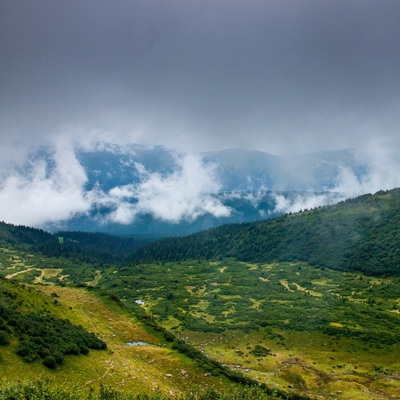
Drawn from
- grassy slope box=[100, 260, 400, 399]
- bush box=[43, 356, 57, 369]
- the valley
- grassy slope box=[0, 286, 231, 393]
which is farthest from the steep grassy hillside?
grassy slope box=[100, 260, 400, 399]

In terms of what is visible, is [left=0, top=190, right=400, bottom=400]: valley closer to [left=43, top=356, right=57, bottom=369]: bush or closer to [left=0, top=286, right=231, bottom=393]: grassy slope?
[left=0, top=286, right=231, bottom=393]: grassy slope

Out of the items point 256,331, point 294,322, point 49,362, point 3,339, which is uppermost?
point 3,339

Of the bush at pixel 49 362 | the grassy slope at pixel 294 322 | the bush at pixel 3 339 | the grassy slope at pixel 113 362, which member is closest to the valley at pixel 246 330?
the grassy slope at pixel 113 362

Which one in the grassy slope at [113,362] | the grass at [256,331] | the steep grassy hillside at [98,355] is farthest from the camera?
the grass at [256,331]

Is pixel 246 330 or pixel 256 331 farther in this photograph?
pixel 246 330

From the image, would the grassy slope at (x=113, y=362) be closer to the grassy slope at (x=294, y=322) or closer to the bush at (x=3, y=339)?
the bush at (x=3, y=339)

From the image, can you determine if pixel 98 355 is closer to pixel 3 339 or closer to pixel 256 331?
pixel 3 339

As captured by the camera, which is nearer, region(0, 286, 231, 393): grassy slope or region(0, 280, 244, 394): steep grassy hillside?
region(0, 286, 231, 393): grassy slope

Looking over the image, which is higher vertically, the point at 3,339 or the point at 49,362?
the point at 3,339

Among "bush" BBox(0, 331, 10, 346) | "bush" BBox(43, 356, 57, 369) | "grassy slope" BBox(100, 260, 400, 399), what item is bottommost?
"grassy slope" BBox(100, 260, 400, 399)

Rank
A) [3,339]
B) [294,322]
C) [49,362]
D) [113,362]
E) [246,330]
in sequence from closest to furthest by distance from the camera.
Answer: [3,339] → [49,362] → [113,362] → [246,330] → [294,322]

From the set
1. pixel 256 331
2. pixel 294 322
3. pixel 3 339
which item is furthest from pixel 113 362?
pixel 294 322

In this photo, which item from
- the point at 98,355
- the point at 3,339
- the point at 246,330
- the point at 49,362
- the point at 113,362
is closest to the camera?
the point at 3,339

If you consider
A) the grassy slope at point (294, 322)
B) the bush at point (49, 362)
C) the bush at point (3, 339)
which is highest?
the bush at point (3, 339)
